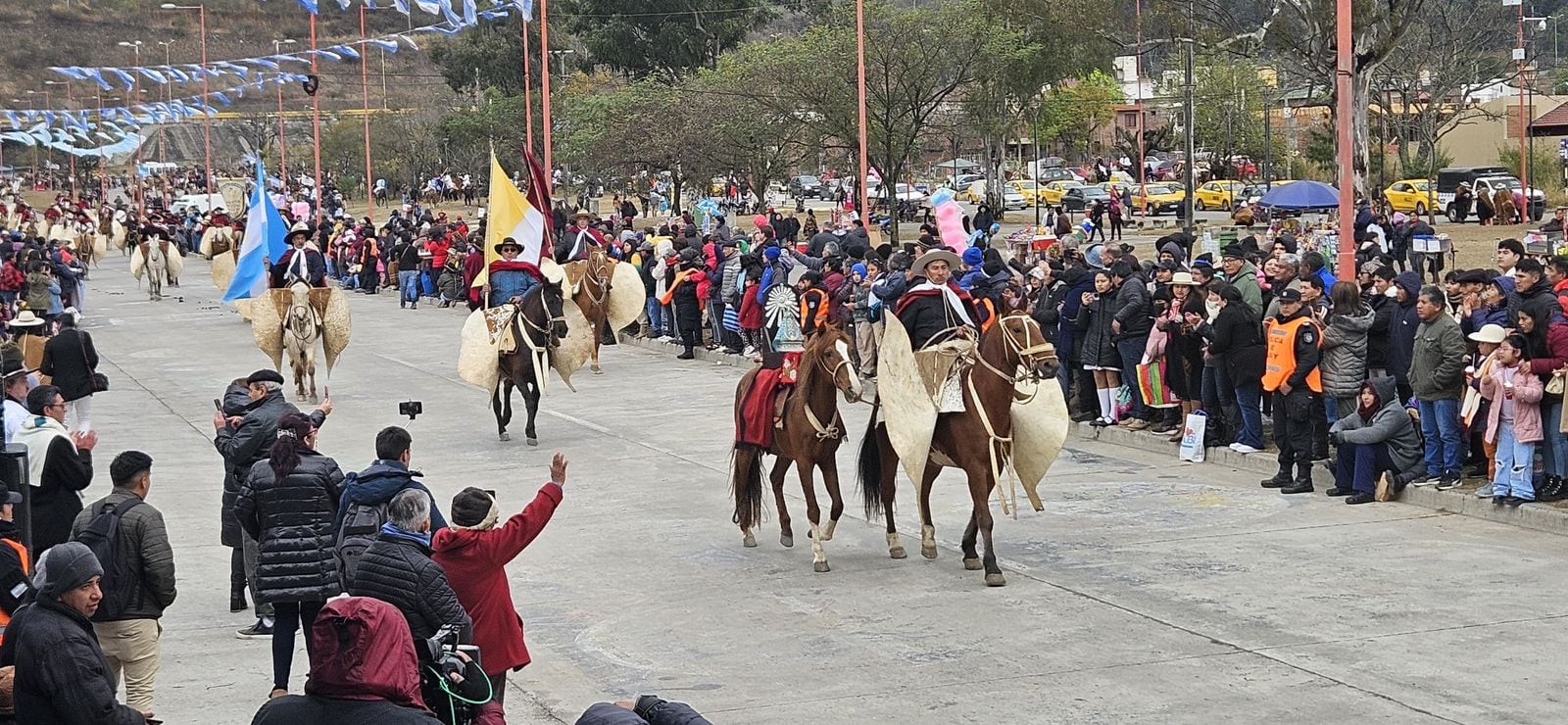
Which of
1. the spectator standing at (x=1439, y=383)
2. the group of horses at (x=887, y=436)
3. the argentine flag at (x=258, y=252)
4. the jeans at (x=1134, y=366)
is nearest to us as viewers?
the group of horses at (x=887, y=436)

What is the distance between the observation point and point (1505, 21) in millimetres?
71250

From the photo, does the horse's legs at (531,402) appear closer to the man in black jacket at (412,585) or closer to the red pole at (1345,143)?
the red pole at (1345,143)

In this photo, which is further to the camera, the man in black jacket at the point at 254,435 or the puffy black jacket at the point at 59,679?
the man in black jacket at the point at 254,435

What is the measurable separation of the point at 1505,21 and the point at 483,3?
48677mm

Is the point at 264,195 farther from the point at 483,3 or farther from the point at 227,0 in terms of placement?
the point at 227,0

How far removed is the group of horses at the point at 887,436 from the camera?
12.0m

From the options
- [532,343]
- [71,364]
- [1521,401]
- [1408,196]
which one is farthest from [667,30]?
[1521,401]

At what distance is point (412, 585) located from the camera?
7.27 m

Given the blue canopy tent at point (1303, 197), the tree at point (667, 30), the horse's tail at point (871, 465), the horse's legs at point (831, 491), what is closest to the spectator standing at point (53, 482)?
the horse's legs at point (831, 491)

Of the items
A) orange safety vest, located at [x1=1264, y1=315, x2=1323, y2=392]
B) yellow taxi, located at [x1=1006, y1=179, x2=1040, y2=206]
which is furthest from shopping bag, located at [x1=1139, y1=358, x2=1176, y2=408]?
yellow taxi, located at [x1=1006, y1=179, x2=1040, y2=206]

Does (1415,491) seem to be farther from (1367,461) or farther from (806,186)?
(806,186)

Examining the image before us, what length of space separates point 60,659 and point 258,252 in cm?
1856

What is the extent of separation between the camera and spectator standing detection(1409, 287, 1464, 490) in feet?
46.5

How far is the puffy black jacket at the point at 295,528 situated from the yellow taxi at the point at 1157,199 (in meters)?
55.3
